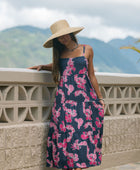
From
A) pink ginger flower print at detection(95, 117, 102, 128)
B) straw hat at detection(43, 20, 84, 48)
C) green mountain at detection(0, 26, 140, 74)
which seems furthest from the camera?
green mountain at detection(0, 26, 140, 74)

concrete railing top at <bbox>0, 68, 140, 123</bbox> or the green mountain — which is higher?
the green mountain

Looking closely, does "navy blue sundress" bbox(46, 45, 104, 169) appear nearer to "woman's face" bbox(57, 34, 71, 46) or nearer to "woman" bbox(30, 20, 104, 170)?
"woman" bbox(30, 20, 104, 170)

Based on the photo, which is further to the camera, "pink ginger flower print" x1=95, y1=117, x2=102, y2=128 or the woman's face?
"pink ginger flower print" x1=95, y1=117, x2=102, y2=128

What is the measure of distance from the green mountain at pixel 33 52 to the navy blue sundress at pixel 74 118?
108 metres

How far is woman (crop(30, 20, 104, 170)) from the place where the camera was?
4055 mm

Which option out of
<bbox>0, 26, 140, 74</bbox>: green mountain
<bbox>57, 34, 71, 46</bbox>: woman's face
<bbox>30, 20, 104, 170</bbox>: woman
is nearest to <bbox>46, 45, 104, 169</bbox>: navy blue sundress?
<bbox>30, 20, 104, 170</bbox>: woman

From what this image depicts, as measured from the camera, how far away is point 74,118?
4066 mm

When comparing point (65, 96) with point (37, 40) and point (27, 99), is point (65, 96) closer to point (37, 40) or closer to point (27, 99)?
point (27, 99)

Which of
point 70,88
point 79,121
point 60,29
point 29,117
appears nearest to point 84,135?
point 79,121

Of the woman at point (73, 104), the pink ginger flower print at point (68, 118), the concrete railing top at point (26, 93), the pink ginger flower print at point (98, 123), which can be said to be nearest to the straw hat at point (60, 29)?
the woman at point (73, 104)

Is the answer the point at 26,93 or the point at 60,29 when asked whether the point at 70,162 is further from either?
the point at 60,29

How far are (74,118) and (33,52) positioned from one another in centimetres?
12538

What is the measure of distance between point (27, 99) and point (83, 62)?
2.46ft

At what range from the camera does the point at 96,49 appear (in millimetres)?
146375
